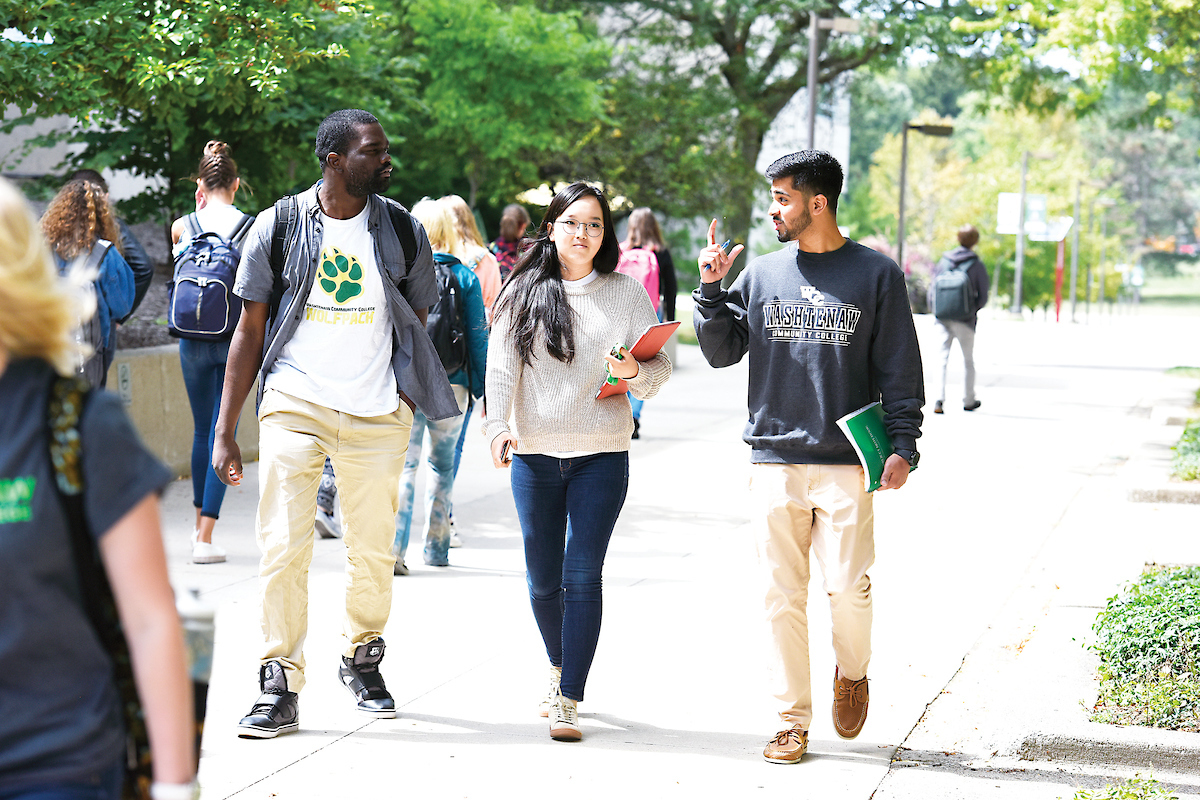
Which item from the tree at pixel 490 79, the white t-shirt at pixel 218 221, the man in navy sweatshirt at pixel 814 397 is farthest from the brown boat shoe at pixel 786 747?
the tree at pixel 490 79

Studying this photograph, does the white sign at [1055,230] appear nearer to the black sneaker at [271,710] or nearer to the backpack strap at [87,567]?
the black sneaker at [271,710]

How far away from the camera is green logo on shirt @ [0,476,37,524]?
179 cm

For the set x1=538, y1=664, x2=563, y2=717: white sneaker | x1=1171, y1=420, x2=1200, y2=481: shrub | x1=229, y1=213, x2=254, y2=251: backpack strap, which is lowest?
x1=538, y1=664, x2=563, y2=717: white sneaker

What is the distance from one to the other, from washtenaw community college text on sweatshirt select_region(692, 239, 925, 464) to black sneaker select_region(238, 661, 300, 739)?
1.74 meters

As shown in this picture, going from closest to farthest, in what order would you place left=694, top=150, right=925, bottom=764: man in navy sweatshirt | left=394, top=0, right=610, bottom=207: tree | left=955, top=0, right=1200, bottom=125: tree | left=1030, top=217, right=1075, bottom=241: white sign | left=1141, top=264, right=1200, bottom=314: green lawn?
left=694, top=150, right=925, bottom=764: man in navy sweatshirt < left=955, top=0, right=1200, bottom=125: tree < left=394, top=0, right=610, bottom=207: tree < left=1030, top=217, right=1075, bottom=241: white sign < left=1141, top=264, right=1200, bottom=314: green lawn

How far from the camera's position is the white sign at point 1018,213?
140ft

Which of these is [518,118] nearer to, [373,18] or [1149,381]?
[373,18]

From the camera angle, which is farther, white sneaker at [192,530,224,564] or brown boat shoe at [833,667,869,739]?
white sneaker at [192,530,224,564]

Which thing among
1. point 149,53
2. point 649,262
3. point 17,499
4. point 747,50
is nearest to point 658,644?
point 17,499

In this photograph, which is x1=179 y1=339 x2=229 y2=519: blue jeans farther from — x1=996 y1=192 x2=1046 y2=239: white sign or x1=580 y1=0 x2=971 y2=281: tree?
x1=996 y1=192 x2=1046 y2=239: white sign

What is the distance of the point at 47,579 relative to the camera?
72.6 inches

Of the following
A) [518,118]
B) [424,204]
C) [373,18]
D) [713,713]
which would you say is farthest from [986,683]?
[518,118]

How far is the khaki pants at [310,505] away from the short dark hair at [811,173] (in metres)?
1.53

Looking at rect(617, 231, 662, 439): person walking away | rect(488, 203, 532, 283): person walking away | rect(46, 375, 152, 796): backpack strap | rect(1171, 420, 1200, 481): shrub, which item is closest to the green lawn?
rect(1171, 420, 1200, 481): shrub
